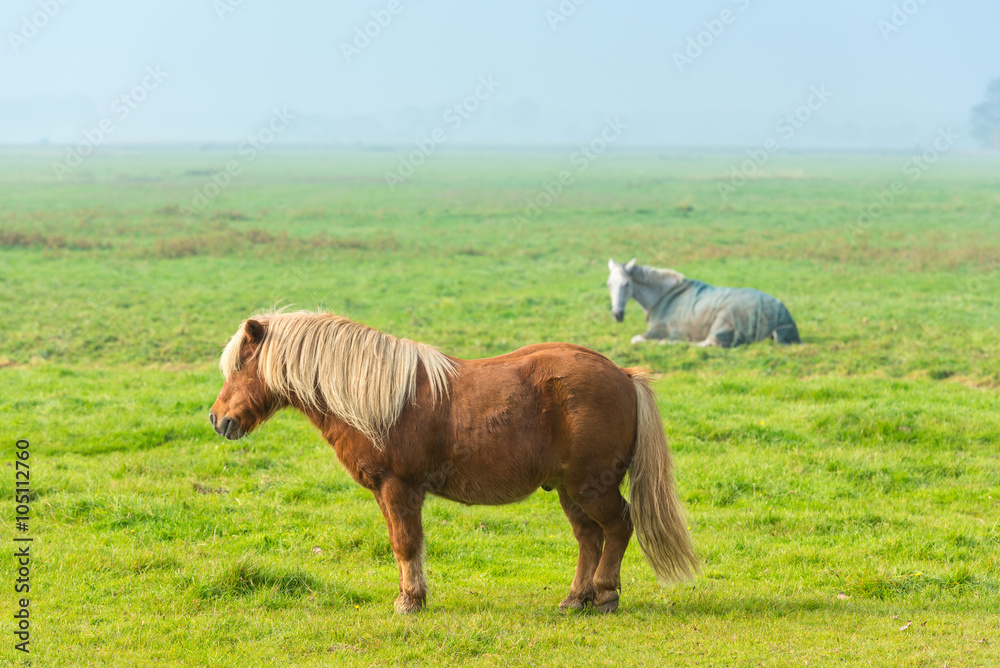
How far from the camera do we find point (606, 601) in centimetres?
574

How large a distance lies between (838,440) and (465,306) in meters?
10.9

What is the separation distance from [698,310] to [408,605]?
11769mm

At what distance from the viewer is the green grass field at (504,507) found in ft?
17.4

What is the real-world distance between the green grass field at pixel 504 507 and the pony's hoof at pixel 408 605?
0.09 meters

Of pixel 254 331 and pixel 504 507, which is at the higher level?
pixel 254 331

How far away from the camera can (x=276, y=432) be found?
1028 cm

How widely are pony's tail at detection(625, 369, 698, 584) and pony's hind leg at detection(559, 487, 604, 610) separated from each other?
1.03 feet

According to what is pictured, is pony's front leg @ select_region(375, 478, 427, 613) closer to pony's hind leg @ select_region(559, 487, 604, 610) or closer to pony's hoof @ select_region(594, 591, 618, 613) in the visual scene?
pony's hind leg @ select_region(559, 487, 604, 610)

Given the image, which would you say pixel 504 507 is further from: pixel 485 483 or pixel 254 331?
pixel 254 331

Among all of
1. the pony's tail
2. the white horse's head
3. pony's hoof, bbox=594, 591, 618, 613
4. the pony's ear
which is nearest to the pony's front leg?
pony's hoof, bbox=594, 591, 618, 613

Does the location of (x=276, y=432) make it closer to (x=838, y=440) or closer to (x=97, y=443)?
(x=97, y=443)

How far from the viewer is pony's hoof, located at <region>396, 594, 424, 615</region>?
565cm

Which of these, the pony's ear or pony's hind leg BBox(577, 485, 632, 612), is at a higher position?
the pony's ear

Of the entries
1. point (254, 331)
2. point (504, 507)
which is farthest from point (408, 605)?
point (504, 507)
